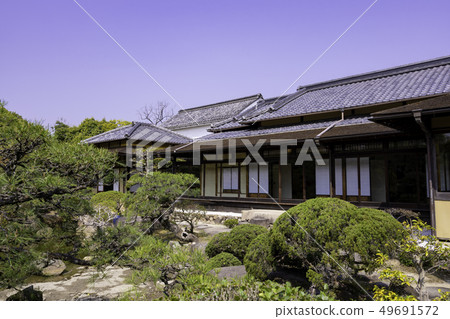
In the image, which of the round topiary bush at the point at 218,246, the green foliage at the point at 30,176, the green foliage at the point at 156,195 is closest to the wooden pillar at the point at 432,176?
the round topiary bush at the point at 218,246

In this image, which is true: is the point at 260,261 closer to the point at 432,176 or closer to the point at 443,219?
the point at 443,219

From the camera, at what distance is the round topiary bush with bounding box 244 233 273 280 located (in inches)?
201

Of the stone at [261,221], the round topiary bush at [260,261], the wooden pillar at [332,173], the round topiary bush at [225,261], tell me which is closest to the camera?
the round topiary bush at [260,261]

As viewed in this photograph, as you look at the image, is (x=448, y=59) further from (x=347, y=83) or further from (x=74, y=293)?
(x=74, y=293)

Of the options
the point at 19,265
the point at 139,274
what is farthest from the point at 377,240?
the point at 19,265

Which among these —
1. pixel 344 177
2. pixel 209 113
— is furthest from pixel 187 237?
pixel 209 113

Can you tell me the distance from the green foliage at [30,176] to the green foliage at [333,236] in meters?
3.07

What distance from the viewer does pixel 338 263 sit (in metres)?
4.20

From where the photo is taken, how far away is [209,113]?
Result: 84.7 feet

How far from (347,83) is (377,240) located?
14.3m

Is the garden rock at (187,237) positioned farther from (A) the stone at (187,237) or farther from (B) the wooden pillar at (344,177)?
(B) the wooden pillar at (344,177)

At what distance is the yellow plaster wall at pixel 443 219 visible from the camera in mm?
6422

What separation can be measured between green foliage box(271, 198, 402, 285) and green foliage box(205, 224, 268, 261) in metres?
1.75

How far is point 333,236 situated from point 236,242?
2.90 m
